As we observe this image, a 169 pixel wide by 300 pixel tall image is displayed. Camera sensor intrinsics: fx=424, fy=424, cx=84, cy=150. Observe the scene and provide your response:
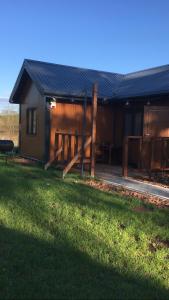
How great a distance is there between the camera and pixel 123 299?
156 inches

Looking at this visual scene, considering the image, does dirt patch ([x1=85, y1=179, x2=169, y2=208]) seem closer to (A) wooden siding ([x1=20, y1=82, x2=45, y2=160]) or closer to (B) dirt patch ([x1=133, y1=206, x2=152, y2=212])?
(B) dirt patch ([x1=133, y1=206, x2=152, y2=212])

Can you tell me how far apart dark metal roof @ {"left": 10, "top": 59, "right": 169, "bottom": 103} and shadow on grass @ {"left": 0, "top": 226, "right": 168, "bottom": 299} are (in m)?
8.01

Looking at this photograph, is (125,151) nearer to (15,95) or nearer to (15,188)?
(15,188)

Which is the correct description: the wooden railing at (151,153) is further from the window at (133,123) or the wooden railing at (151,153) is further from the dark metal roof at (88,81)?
the window at (133,123)

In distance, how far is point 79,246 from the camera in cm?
531

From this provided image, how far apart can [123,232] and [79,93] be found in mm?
9220

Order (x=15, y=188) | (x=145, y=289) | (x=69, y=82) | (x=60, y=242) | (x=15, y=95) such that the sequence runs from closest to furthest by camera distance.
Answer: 1. (x=145, y=289)
2. (x=60, y=242)
3. (x=15, y=188)
4. (x=69, y=82)
5. (x=15, y=95)

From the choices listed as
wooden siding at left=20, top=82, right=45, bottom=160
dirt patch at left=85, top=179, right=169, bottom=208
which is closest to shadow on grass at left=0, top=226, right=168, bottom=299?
dirt patch at left=85, top=179, right=169, bottom=208

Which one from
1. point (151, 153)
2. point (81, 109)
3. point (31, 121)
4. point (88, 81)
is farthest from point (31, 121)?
point (151, 153)

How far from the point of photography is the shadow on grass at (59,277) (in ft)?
13.1

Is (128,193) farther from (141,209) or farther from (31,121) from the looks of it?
(31,121)

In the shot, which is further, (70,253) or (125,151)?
(125,151)

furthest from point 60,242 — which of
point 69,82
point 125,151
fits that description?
point 69,82

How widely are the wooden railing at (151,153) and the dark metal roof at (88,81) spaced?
1519 millimetres
